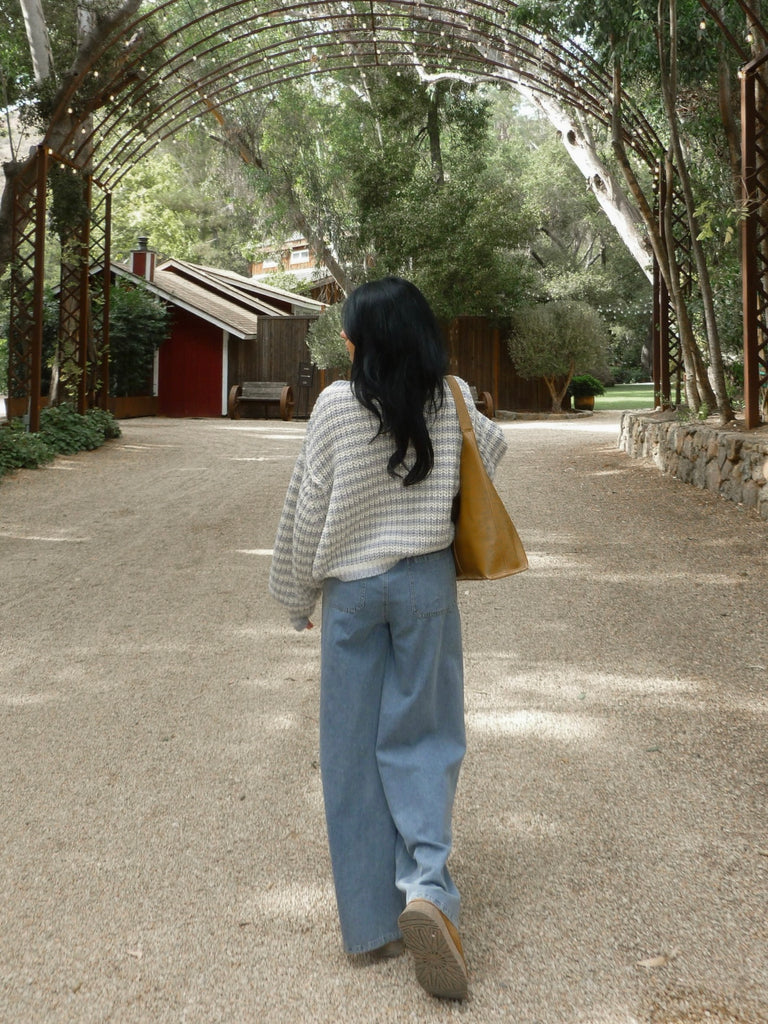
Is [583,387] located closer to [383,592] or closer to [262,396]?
[262,396]

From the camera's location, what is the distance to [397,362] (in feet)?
8.91

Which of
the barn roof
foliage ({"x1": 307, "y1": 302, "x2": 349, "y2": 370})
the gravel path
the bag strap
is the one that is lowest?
the gravel path

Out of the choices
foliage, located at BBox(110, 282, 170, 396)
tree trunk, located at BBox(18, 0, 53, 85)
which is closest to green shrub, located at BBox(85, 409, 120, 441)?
tree trunk, located at BBox(18, 0, 53, 85)

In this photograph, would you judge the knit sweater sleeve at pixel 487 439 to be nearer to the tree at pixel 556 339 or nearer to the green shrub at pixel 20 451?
the green shrub at pixel 20 451

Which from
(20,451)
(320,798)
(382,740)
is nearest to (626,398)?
(20,451)

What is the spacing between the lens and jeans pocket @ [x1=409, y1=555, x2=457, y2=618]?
2721 mm

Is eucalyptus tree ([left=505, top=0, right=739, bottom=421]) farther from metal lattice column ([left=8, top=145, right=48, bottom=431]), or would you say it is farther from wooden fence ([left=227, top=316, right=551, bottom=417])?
wooden fence ([left=227, top=316, right=551, bottom=417])

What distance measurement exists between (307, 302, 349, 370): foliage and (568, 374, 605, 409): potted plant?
20.1 feet

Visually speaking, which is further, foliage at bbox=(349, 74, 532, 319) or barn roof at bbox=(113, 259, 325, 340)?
barn roof at bbox=(113, 259, 325, 340)

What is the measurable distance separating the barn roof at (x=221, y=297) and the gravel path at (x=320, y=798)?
19.9 meters

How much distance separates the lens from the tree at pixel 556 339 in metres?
25.1

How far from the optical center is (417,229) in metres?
25.1

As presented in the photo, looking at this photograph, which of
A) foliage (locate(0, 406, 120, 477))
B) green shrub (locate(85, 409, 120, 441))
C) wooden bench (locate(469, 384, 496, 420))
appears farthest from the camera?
wooden bench (locate(469, 384, 496, 420))

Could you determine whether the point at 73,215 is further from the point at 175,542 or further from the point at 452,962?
the point at 452,962
